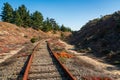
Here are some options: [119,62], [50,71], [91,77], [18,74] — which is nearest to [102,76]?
[91,77]

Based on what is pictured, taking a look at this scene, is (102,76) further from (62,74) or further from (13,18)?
(13,18)

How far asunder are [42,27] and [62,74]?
114028 millimetres

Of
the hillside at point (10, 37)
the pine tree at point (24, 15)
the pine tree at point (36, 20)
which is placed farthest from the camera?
the pine tree at point (36, 20)

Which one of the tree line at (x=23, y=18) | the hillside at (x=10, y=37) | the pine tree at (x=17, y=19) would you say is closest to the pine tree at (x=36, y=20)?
the tree line at (x=23, y=18)

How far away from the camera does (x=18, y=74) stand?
11938mm

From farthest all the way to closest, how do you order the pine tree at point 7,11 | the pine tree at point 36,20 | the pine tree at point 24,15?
the pine tree at point 36,20, the pine tree at point 24,15, the pine tree at point 7,11

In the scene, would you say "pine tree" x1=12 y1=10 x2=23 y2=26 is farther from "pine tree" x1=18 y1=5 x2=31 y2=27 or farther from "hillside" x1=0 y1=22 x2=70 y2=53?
"hillside" x1=0 y1=22 x2=70 y2=53

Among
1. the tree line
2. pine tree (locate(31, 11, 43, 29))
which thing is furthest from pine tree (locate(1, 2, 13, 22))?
pine tree (locate(31, 11, 43, 29))

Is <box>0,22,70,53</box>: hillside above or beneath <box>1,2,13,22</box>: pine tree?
beneath

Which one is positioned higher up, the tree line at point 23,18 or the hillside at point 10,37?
the tree line at point 23,18

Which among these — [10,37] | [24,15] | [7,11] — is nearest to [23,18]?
[24,15]

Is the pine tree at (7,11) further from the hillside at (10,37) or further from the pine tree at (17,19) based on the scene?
the hillside at (10,37)

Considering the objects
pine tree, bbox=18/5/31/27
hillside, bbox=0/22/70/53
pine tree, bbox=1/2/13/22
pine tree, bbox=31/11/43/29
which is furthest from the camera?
pine tree, bbox=31/11/43/29

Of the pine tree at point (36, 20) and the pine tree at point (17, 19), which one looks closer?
the pine tree at point (17, 19)
